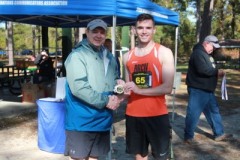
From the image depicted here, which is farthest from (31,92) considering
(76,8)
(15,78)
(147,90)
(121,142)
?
(147,90)

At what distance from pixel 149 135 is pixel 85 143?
586mm

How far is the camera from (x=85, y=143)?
3.14 m

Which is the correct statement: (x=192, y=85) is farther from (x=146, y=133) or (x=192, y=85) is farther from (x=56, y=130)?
(x=146, y=133)

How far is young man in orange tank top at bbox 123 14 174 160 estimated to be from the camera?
315cm

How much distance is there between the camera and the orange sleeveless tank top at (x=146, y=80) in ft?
10.4

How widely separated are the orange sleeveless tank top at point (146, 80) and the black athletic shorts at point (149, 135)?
2.5 inches

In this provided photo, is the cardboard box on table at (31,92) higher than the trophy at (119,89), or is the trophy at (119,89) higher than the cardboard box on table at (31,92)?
the trophy at (119,89)

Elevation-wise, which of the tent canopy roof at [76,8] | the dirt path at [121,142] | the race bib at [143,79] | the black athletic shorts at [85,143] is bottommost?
the dirt path at [121,142]

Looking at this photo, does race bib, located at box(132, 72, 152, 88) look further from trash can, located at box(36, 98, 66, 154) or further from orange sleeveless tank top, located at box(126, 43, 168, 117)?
trash can, located at box(36, 98, 66, 154)

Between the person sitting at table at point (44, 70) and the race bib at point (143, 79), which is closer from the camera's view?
the race bib at point (143, 79)

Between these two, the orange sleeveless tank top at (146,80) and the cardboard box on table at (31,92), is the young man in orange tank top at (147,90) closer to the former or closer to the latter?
the orange sleeveless tank top at (146,80)

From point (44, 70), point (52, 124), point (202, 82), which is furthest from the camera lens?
point (44, 70)

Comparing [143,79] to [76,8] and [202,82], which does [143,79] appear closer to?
[202,82]

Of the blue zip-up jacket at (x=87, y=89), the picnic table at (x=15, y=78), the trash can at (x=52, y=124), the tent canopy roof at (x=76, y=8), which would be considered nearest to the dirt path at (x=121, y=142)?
the trash can at (x=52, y=124)
